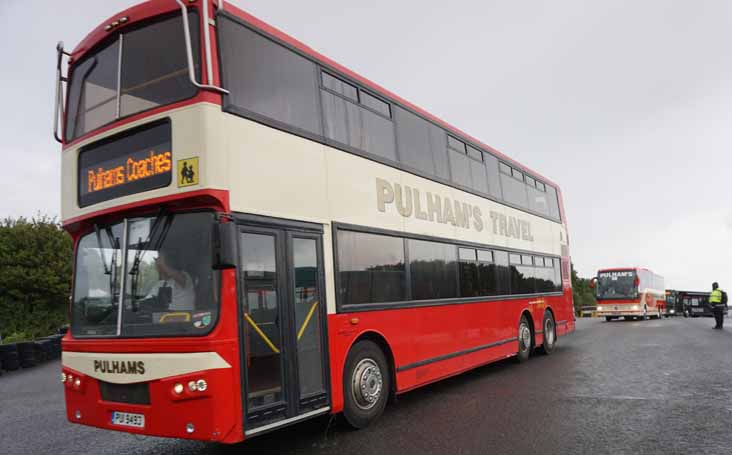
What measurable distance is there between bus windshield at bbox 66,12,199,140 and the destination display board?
0.26 meters

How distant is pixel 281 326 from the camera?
234 inches

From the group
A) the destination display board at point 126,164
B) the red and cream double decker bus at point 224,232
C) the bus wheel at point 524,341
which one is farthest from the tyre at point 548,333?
the destination display board at point 126,164

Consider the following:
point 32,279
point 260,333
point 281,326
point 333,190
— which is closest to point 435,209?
point 333,190

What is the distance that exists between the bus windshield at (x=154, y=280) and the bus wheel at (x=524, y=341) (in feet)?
28.5

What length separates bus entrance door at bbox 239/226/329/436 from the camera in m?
5.56

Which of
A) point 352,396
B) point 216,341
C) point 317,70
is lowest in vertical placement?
point 352,396

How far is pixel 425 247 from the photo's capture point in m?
8.98

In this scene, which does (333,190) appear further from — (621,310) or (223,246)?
(621,310)

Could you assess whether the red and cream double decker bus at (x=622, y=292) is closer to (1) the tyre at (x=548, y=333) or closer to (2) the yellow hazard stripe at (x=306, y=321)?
(1) the tyre at (x=548, y=333)

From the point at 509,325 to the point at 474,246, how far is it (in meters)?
2.17

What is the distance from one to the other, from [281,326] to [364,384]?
5.58 ft

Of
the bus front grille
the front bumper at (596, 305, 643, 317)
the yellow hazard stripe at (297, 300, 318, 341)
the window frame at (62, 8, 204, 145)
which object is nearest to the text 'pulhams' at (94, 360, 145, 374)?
the bus front grille

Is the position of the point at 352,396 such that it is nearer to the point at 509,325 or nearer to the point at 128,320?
the point at 128,320

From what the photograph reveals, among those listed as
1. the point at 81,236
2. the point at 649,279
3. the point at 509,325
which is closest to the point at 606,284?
the point at 649,279
